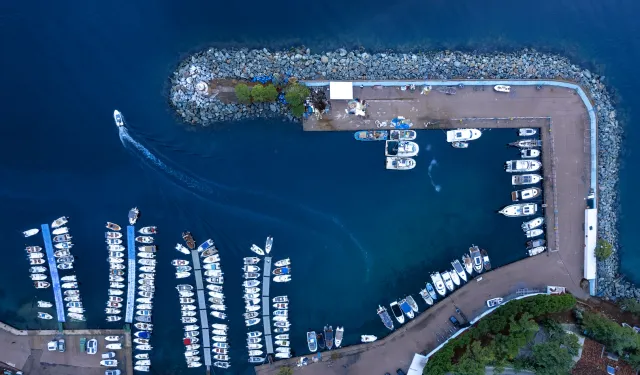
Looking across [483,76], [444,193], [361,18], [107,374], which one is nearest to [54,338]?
[107,374]

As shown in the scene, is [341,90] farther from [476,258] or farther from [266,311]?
[266,311]

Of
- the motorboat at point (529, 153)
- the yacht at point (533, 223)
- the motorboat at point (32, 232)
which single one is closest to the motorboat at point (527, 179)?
the motorboat at point (529, 153)

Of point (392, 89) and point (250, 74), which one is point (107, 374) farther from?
point (392, 89)

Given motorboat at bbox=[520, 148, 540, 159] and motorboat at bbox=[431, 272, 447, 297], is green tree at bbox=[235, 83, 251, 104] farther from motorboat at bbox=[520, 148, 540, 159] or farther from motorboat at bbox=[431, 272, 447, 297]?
motorboat at bbox=[520, 148, 540, 159]

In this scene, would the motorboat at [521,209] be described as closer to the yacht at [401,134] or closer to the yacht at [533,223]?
the yacht at [533,223]

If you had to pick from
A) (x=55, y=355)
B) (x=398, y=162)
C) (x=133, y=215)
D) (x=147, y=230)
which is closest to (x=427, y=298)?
(x=398, y=162)

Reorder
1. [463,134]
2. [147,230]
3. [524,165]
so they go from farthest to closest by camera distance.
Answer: [147,230]
[524,165]
[463,134]
